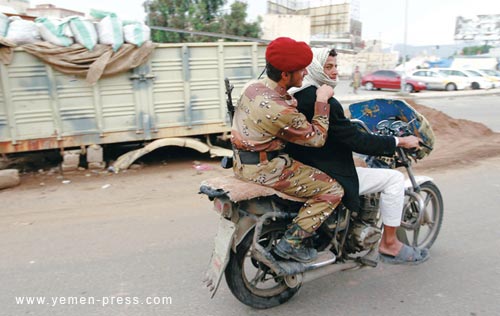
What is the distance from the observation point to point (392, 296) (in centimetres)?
304

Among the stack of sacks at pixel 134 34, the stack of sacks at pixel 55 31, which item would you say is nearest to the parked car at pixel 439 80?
the stack of sacks at pixel 134 34

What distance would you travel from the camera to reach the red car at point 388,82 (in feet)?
83.7

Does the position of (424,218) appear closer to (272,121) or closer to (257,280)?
(257,280)

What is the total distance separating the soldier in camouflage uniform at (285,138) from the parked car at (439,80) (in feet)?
84.0

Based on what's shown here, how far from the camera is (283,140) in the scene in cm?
268

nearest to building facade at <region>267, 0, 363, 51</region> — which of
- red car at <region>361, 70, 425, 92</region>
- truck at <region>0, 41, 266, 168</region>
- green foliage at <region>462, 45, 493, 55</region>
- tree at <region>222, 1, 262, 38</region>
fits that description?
red car at <region>361, 70, 425, 92</region>

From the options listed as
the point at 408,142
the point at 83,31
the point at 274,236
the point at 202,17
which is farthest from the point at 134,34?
the point at 202,17

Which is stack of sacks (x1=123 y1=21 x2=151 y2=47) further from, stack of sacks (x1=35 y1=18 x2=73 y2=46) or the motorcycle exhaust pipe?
the motorcycle exhaust pipe

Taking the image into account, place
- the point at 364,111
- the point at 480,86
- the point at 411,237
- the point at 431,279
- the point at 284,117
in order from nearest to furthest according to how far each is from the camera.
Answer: the point at 284,117, the point at 431,279, the point at 364,111, the point at 411,237, the point at 480,86

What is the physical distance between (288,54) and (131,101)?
4.96 metres

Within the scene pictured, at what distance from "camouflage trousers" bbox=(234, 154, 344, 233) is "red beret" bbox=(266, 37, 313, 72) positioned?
57 cm

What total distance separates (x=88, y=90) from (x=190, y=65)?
5.46 feet

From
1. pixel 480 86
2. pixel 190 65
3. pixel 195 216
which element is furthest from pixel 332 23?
pixel 195 216

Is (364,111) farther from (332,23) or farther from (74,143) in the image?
(332,23)
